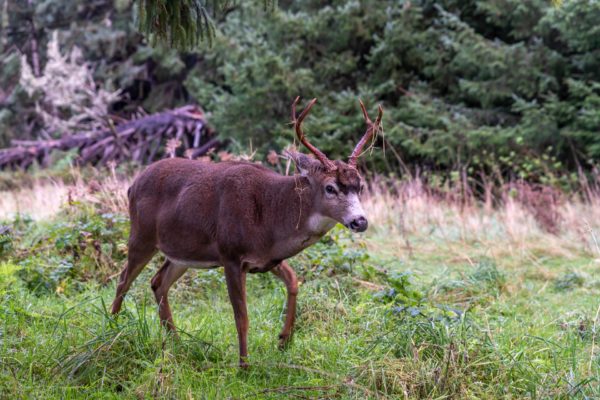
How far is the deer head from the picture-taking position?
448cm

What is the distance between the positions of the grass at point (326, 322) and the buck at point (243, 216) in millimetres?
396

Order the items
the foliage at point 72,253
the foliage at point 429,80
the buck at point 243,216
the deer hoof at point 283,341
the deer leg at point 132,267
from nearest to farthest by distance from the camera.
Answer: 1. the buck at point 243,216
2. the deer hoof at point 283,341
3. the deer leg at point 132,267
4. the foliage at point 72,253
5. the foliage at point 429,80

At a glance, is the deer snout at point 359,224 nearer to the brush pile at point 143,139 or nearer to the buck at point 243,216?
the buck at point 243,216

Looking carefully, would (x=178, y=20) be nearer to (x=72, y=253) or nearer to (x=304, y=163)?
(x=304, y=163)

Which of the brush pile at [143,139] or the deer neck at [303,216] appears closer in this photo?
the deer neck at [303,216]

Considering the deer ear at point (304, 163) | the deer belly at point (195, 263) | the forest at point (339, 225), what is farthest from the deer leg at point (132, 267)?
the deer ear at point (304, 163)

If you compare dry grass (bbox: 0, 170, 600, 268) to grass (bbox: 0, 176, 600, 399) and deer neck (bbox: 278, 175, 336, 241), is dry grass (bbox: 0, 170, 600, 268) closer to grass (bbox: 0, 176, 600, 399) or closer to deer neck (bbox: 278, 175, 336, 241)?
grass (bbox: 0, 176, 600, 399)

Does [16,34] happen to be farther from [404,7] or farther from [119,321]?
[119,321]

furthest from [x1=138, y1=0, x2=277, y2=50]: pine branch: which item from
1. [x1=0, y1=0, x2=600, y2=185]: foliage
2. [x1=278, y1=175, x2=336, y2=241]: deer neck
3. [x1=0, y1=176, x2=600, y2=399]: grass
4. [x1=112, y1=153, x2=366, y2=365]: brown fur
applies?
[x1=0, y1=0, x2=600, y2=185]: foliage

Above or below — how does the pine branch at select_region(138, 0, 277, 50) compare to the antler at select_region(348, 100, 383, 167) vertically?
above

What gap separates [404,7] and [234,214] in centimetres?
1279

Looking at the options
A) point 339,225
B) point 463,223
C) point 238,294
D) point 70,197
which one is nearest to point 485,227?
point 463,223

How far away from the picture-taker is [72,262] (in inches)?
292

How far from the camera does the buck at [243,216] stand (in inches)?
183
